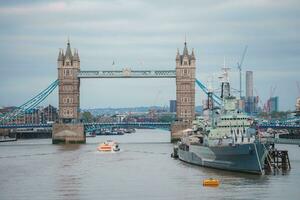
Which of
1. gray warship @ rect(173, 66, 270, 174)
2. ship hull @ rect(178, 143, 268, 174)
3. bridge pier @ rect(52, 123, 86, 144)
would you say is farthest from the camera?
bridge pier @ rect(52, 123, 86, 144)

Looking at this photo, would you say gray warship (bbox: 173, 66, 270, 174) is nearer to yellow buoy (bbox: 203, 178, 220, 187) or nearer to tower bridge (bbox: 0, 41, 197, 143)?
yellow buoy (bbox: 203, 178, 220, 187)

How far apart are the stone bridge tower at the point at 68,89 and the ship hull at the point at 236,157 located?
7408 cm

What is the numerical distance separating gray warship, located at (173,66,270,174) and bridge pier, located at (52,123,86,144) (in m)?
56.3

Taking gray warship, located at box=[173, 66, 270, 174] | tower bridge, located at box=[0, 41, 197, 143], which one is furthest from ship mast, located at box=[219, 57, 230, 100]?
tower bridge, located at box=[0, 41, 197, 143]

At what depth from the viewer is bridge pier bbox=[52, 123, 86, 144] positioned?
5640 inches

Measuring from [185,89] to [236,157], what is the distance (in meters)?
82.8

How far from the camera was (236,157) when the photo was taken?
6812 cm

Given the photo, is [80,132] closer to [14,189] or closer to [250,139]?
[250,139]

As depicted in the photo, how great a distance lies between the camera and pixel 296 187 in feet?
189

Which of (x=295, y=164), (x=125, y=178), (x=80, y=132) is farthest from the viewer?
(x=80, y=132)

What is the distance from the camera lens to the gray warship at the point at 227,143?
66375 millimetres

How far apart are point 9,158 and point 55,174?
25055mm

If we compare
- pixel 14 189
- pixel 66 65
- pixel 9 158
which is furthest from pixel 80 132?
pixel 14 189

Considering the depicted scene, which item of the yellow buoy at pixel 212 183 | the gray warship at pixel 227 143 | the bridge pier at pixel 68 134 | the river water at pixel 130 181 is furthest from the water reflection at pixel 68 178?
the bridge pier at pixel 68 134
